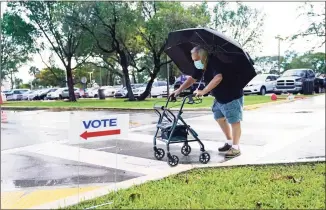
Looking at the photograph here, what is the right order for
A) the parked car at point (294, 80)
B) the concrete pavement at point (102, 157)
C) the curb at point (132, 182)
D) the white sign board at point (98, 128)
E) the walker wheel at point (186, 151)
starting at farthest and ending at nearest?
the parked car at point (294, 80) → the walker wheel at point (186, 151) → the concrete pavement at point (102, 157) → the white sign board at point (98, 128) → the curb at point (132, 182)

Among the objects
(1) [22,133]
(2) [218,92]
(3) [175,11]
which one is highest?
(3) [175,11]

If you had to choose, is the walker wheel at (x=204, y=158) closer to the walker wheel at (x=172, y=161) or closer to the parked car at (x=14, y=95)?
the walker wheel at (x=172, y=161)

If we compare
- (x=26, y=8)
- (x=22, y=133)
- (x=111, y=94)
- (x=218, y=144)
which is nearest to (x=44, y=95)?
(x=111, y=94)

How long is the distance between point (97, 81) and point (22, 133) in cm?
3913

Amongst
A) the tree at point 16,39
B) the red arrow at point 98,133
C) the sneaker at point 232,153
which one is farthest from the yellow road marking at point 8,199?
the tree at point 16,39

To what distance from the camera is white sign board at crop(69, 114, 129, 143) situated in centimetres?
363

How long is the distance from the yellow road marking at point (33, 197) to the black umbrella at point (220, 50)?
2.21 meters

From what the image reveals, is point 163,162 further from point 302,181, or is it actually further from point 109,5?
point 109,5

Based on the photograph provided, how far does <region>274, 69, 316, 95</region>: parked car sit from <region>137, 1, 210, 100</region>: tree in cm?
676

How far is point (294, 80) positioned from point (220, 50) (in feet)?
59.7

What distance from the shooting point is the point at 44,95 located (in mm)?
37625

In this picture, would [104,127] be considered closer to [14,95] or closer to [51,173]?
[51,173]

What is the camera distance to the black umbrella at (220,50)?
4.90 metres

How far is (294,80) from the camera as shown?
2191 centimetres
